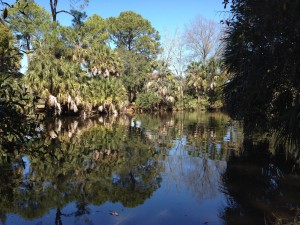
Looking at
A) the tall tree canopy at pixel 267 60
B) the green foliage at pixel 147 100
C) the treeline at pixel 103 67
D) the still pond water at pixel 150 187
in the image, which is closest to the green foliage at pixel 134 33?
the treeline at pixel 103 67

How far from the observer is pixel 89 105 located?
36000 millimetres

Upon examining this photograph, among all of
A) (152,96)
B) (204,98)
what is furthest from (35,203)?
(204,98)

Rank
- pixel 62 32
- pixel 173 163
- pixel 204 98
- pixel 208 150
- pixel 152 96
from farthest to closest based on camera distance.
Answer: pixel 204 98 < pixel 152 96 < pixel 62 32 < pixel 208 150 < pixel 173 163

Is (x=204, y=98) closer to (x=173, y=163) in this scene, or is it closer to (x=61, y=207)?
(x=173, y=163)

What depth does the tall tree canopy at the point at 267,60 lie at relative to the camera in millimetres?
5375

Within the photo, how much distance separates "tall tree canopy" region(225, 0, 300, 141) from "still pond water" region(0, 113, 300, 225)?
1.95 meters

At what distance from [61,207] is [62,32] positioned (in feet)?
100

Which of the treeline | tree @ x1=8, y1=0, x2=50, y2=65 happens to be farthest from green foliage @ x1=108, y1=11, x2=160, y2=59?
tree @ x1=8, y1=0, x2=50, y2=65

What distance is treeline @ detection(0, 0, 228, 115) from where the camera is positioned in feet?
101

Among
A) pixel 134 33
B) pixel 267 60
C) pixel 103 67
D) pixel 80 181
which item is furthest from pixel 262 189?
pixel 134 33

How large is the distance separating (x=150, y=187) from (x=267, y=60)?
5.15 m

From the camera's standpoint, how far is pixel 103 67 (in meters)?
40.4

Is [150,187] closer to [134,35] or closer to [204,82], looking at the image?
[204,82]

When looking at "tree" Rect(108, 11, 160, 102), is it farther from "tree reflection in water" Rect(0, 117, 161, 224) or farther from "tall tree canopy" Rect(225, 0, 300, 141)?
"tall tree canopy" Rect(225, 0, 300, 141)
